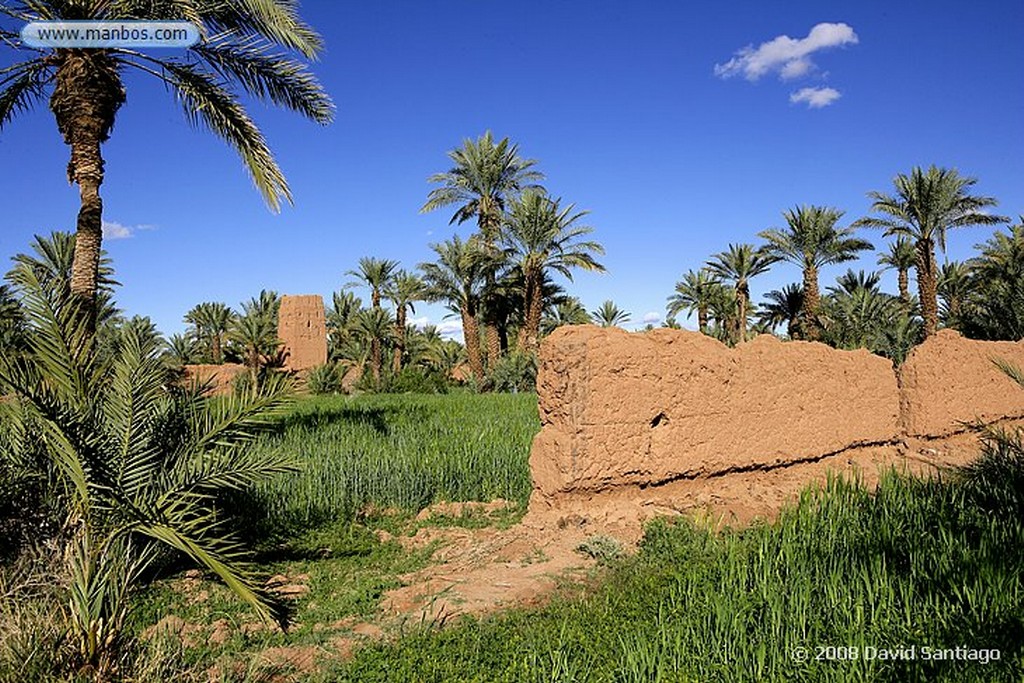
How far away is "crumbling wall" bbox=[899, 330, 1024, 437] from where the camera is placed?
884 centimetres

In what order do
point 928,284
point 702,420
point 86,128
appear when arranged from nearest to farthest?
point 702,420 → point 86,128 → point 928,284

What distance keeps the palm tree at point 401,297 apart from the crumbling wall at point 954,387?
74.6 feet

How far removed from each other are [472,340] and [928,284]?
16220 millimetres

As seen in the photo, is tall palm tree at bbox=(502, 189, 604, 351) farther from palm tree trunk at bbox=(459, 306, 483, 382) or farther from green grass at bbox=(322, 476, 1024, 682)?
green grass at bbox=(322, 476, 1024, 682)

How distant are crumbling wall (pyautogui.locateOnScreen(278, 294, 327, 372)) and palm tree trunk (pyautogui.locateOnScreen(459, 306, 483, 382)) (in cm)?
729

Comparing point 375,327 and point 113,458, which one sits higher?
point 375,327

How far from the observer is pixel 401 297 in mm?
30719

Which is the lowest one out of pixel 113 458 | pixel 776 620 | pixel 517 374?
pixel 776 620

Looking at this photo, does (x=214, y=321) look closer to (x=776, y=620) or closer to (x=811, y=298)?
(x=811, y=298)

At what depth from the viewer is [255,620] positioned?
4.79m

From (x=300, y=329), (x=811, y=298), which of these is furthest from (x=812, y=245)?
(x=300, y=329)

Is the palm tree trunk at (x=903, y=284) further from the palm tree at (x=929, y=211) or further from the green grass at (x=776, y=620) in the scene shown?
the green grass at (x=776, y=620)

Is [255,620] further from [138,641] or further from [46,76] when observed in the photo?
[46,76]

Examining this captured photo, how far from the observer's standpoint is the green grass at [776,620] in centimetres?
325
